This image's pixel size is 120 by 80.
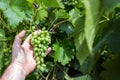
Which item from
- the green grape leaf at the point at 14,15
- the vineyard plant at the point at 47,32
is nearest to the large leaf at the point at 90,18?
the vineyard plant at the point at 47,32

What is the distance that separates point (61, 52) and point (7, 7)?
0.32m

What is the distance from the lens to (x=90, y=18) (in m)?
0.24

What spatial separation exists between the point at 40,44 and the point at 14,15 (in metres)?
0.15

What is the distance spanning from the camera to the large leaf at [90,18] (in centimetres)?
24

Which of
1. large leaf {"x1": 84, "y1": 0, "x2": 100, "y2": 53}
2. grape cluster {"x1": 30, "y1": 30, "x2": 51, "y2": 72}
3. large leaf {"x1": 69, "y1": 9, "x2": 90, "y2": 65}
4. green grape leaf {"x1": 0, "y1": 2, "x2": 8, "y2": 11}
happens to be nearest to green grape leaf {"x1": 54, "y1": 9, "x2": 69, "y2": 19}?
grape cluster {"x1": 30, "y1": 30, "x2": 51, "y2": 72}

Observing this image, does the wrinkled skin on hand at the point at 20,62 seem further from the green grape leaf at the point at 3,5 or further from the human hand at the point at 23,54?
the green grape leaf at the point at 3,5

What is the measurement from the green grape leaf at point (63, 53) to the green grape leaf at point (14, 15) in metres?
0.23

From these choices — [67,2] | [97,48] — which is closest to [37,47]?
[67,2]

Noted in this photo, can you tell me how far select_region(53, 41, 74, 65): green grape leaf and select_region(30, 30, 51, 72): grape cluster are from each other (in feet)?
0.37

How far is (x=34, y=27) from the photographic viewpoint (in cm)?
118

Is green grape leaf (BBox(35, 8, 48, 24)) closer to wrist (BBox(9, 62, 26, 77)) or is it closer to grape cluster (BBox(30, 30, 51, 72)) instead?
grape cluster (BBox(30, 30, 51, 72))

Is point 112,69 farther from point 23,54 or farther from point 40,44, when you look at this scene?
point 23,54

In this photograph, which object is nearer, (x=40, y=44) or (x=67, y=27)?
(x=40, y=44)

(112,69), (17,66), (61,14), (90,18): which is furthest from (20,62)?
(90,18)
